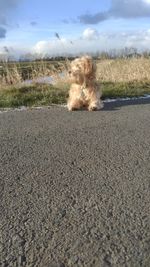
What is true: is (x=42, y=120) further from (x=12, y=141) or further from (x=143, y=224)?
(x=143, y=224)

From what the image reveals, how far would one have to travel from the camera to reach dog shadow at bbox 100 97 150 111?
9.80 meters

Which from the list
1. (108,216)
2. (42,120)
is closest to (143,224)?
(108,216)

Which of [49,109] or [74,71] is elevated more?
[74,71]

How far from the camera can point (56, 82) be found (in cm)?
1330

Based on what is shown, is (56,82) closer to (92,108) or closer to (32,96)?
(32,96)

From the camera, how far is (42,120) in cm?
843

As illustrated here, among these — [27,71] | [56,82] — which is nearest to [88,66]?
[56,82]

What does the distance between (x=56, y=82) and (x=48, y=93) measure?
6.22 ft

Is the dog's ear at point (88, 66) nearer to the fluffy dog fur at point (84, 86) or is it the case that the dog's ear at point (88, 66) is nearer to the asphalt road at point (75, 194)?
the fluffy dog fur at point (84, 86)

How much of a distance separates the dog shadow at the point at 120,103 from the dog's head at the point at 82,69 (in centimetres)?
70

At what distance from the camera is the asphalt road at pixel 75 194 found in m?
3.67

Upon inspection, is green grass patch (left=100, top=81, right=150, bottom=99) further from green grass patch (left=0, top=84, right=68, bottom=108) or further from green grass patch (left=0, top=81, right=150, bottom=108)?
green grass patch (left=0, top=84, right=68, bottom=108)

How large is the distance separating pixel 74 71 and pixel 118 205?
5.45 m

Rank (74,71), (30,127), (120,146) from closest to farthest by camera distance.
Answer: (120,146) → (30,127) → (74,71)
